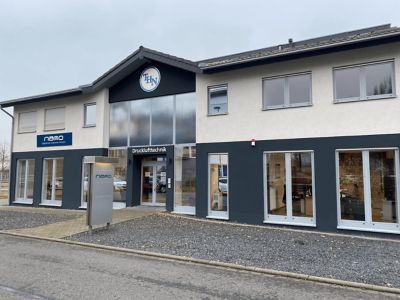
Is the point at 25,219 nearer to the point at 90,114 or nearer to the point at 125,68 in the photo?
the point at 90,114

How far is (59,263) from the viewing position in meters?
6.91

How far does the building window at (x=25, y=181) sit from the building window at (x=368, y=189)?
50.8 ft

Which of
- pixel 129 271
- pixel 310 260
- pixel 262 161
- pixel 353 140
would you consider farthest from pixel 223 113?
pixel 129 271

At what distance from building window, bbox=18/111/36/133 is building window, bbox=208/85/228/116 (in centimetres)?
1060

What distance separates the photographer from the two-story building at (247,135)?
10195mm

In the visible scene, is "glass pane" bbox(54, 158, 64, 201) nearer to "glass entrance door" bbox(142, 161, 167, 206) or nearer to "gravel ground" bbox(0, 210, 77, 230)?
"gravel ground" bbox(0, 210, 77, 230)

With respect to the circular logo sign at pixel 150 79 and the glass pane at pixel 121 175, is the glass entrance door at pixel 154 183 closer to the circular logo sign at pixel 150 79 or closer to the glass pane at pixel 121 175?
the glass pane at pixel 121 175

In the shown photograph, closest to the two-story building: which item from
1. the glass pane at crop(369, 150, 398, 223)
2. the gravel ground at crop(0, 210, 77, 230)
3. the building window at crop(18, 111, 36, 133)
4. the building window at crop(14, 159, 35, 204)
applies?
the glass pane at crop(369, 150, 398, 223)

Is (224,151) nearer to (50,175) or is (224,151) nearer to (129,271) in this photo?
(129,271)

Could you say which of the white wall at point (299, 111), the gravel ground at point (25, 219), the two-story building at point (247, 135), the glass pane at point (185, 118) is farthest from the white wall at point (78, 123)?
the white wall at point (299, 111)

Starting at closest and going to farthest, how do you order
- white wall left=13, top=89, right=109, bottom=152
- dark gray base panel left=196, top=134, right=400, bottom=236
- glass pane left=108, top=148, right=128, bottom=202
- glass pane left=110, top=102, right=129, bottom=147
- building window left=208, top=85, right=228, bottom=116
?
1. dark gray base panel left=196, top=134, right=400, bottom=236
2. building window left=208, top=85, right=228, bottom=116
3. glass pane left=108, top=148, right=128, bottom=202
4. glass pane left=110, top=102, right=129, bottom=147
5. white wall left=13, top=89, right=109, bottom=152

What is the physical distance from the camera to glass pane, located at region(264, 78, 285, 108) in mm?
11844

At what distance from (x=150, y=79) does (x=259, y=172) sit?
261 inches

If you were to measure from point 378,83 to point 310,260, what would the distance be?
6.32 m
